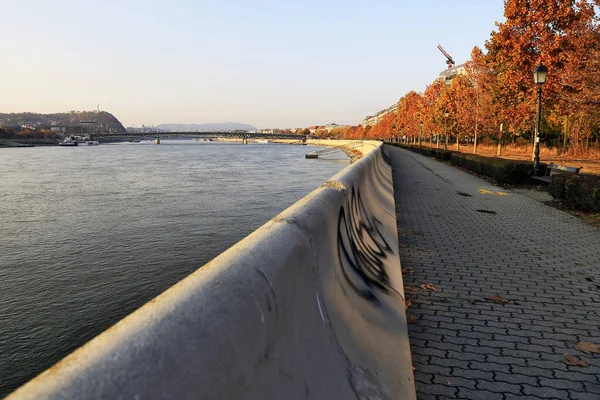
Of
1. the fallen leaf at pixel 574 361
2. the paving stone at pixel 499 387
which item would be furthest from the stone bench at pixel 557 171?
the paving stone at pixel 499 387

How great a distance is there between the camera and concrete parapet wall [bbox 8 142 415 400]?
1.10m

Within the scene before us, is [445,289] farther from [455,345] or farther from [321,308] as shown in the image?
[321,308]

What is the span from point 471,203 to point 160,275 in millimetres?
9134

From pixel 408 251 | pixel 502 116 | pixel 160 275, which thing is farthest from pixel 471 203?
pixel 502 116

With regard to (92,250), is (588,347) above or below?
above

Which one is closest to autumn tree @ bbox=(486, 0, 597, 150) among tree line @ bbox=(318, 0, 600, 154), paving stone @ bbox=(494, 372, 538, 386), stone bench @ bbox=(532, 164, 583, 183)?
tree line @ bbox=(318, 0, 600, 154)

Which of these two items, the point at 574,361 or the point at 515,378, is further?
the point at 574,361

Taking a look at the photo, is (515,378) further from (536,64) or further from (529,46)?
(529,46)

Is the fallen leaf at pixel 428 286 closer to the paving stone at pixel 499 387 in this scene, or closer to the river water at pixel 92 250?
the paving stone at pixel 499 387

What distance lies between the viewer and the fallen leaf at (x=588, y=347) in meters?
3.74

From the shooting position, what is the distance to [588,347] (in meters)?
3.81

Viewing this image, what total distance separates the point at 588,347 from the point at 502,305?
108 centimetres

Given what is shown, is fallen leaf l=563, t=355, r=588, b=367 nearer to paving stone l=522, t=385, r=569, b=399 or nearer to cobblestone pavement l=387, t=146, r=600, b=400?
cobblestone pavement l=387, t=146, r=600, b=400

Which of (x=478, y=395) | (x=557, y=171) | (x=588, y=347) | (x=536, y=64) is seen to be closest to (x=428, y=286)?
(x=588, y=347)
